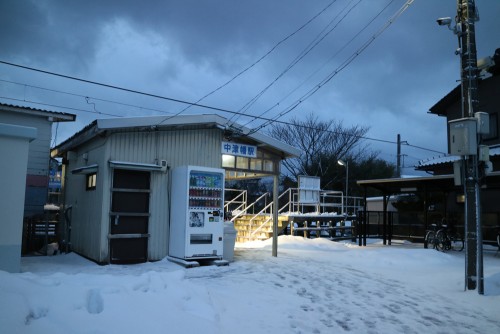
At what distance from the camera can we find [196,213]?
1018cm

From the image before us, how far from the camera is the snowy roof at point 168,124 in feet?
31.2

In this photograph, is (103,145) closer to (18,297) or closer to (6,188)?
(6,188)

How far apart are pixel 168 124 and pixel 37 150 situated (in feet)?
21.2

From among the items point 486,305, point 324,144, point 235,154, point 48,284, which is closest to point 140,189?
point 235,154

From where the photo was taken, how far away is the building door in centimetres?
989

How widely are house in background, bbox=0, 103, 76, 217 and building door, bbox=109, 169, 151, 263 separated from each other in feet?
17.8

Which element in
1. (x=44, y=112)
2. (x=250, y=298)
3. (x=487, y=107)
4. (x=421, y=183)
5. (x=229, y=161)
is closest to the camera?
(x=250, y=298)

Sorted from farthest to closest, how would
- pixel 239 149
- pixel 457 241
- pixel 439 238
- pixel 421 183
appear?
pixel 457 241, pixel 421 183, pixel 439 238, pixel 239 149

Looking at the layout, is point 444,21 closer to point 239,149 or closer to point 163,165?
point 239,149

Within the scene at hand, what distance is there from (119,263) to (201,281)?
2930mm

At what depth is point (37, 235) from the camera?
1335 centimetres

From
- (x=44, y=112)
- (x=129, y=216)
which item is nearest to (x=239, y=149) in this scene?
(x=129, y=216)

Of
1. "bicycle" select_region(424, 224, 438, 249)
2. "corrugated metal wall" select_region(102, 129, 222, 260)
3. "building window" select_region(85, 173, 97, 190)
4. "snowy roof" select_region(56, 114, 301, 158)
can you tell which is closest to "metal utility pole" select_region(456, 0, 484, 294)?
"snowy roof" select_region(56, 114, 301, 158)

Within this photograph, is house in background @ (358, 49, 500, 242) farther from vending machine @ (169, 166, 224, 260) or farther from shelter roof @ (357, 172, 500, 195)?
vending machine @ (169, 166, 224, 260)
